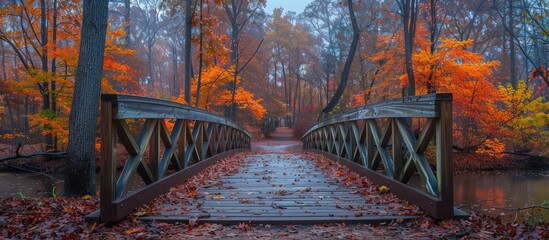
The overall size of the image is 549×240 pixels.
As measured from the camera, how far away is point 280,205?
4.34m

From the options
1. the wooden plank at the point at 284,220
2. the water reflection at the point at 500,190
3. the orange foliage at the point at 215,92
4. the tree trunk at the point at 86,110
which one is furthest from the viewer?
the orange foliage at the point at 215,92

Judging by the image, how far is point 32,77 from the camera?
545 inches

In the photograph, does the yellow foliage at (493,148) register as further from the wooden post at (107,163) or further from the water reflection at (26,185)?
the wooden post at (107,163)

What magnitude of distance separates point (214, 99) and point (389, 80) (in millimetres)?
9716

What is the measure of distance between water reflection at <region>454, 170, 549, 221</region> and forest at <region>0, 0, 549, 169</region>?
6.47 ft

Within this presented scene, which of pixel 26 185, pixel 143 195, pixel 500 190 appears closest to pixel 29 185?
pixel 26 185

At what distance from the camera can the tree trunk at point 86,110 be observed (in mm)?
6211

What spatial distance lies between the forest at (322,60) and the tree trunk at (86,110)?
683 centimetres

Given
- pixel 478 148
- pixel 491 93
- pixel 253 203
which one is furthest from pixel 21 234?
pixel 478 148

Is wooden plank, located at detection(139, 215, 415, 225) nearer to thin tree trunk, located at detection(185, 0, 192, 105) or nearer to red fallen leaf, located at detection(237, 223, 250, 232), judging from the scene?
red fallen leaf, located at detection(237, 223, 250, 232)

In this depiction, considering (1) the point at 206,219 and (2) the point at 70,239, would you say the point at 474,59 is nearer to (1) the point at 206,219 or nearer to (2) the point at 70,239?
(1) the point at 206,219

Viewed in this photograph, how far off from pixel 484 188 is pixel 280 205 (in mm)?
11986

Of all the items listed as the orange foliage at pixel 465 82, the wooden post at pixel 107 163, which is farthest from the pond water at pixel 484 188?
the wooden post at pixel 107 163

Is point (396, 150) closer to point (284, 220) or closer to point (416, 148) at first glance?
point (416, 148)
